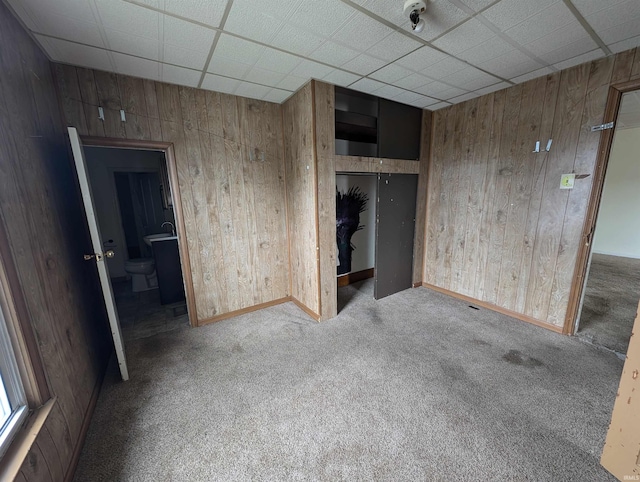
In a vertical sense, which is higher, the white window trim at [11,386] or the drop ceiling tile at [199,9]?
the drop ceiling tile at [199,9]

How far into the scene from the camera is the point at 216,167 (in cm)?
267

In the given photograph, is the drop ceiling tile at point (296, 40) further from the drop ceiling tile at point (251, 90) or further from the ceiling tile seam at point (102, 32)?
the ceiling tile seam at point (102, 32)

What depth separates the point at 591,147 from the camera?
2.18 m

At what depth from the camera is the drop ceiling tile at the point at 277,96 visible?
2.60 metres

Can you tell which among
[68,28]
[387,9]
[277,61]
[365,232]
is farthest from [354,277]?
[68,28]

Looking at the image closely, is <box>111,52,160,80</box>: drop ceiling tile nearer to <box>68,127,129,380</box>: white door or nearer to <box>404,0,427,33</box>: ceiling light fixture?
<box>68,127,129,380</box>: white door

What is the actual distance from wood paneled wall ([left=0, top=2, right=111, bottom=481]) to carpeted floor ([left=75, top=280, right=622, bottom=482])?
0.27 m

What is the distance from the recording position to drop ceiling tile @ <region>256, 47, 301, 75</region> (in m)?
1.91

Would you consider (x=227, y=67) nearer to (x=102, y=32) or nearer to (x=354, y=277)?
(x=102, y=32)

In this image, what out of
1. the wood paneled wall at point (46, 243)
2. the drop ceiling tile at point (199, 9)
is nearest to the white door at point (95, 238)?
the wood paneled wall at point (46, 243)

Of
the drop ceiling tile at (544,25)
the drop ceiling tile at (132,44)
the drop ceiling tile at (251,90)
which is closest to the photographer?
the drop ceiling tile at (544,25)

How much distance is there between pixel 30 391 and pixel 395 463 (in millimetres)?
1821

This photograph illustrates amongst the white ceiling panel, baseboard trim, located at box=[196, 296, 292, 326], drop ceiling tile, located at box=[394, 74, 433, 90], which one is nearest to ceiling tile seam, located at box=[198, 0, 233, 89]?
the white ceiling panel

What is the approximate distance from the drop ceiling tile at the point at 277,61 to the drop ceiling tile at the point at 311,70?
0.16 feet
